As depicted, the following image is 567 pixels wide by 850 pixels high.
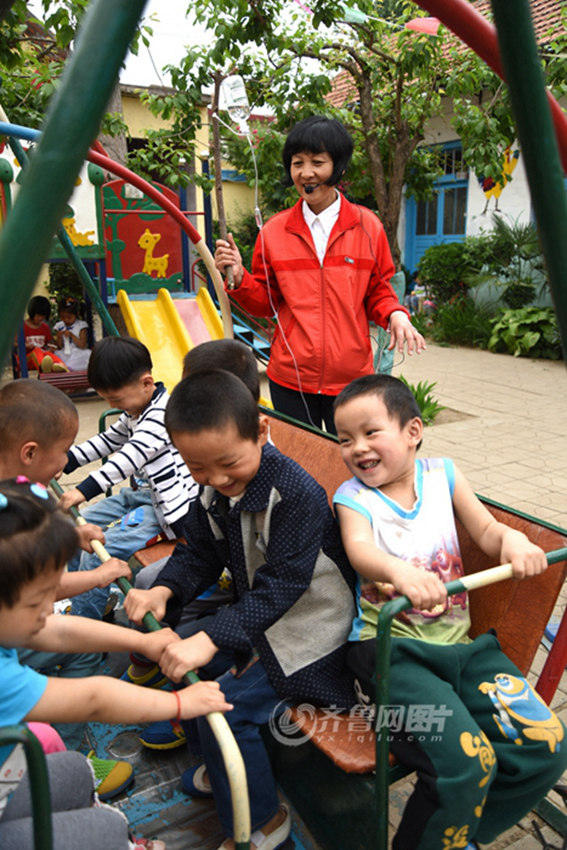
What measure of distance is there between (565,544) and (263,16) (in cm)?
449

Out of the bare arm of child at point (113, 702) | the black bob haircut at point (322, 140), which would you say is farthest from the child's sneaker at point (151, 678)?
the black bob haircut at point (322, 140)

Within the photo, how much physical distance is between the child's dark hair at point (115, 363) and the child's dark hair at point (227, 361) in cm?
22

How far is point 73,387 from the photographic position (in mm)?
7691

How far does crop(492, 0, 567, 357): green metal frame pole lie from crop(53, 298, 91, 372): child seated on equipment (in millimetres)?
7781

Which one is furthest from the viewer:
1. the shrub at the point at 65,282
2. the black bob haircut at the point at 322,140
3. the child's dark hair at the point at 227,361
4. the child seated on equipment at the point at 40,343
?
the shrub at the point at 65,282

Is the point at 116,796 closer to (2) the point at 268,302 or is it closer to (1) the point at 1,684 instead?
(1) the point at 1,684

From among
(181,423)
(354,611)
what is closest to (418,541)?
(354,611)

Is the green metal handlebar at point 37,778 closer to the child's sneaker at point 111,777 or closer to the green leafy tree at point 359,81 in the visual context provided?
the child's sneaker at point 111,777

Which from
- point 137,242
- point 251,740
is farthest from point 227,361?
point 137,242

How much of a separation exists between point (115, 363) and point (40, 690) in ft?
5.09

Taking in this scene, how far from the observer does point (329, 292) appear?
9.09 ft

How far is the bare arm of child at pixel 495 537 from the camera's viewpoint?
1.48m

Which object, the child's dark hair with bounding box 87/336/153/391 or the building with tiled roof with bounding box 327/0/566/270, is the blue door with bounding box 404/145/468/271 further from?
the child's dark hair with bounding box 87/336/153/391

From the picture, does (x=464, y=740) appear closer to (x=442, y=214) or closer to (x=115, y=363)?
(x=115, y=363)
